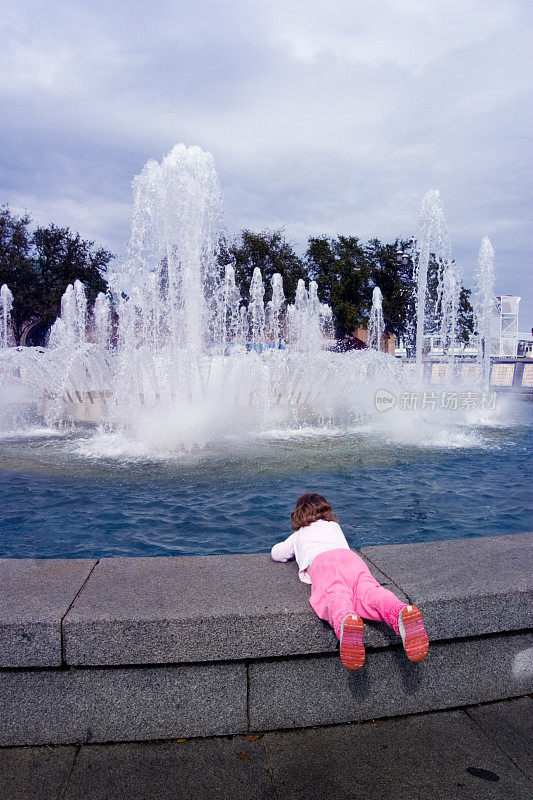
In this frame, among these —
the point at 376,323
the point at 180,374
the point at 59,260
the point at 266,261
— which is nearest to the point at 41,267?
the point at 59,260

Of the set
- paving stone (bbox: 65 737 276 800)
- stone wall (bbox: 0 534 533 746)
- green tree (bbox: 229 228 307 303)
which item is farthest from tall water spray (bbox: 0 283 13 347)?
paving stone (bbox: 65 737 276 800)

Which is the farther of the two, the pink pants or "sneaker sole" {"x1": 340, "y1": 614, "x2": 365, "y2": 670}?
the pink pants

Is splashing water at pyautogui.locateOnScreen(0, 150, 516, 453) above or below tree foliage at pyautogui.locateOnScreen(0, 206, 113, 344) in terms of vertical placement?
below

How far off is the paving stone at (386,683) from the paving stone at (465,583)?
12cm

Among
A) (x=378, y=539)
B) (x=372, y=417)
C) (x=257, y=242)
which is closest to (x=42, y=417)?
(x=372, y=417)

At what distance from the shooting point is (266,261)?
147 ft

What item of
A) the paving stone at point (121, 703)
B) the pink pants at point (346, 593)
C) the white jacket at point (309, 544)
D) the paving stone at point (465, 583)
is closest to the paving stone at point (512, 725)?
the paving stone at point (465, 583)

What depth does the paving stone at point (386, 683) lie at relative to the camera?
2.54m

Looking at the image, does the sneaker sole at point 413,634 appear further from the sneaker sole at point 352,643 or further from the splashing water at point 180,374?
the splashing water at point 180,374

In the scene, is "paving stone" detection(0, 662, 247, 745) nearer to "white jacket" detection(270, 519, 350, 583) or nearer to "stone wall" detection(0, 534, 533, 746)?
"stone wall" detection(0, 534, 533, 746)

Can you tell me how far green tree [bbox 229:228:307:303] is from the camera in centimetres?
4388

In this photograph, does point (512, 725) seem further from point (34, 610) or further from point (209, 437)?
point (209, 437)

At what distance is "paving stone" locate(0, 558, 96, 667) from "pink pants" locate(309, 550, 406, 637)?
1.11 meters

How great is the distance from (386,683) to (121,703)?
1.15m
